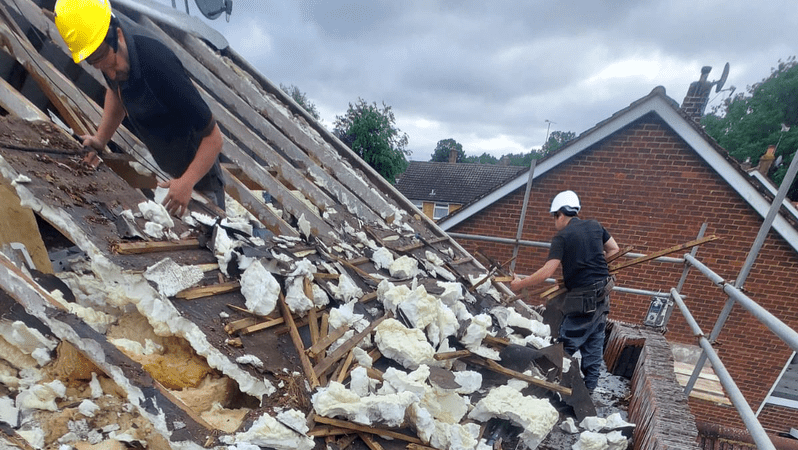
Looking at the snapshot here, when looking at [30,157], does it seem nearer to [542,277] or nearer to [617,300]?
[542,277]

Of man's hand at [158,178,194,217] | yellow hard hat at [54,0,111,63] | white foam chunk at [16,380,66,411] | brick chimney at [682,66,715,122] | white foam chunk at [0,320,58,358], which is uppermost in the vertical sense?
brick chimney at [682,66,715,122]

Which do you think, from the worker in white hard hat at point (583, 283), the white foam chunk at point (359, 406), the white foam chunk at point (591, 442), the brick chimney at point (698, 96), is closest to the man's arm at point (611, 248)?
the worker in white hard hat at point (583, 283)

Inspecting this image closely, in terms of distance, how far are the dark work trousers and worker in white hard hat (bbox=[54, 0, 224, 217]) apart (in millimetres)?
3116

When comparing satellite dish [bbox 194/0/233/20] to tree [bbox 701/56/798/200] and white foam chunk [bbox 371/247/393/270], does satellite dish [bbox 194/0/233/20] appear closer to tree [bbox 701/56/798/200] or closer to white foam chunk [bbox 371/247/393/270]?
white foam chunk [bbox 371/247/393/270]

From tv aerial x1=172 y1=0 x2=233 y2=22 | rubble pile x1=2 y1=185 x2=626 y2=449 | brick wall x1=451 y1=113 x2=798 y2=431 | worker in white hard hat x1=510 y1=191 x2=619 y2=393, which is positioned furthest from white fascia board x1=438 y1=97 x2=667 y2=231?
tv aerial x1=172 y1=0 x2=233 y2=22

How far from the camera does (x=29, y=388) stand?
1.34 meters

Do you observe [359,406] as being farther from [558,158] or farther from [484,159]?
[484,159]

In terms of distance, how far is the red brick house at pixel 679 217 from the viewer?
484 cm

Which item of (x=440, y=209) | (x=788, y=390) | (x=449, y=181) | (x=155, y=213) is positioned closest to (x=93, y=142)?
(x=155, y=213)

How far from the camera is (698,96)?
6.21 meters

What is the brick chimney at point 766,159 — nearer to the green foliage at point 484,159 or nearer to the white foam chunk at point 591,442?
the white foam chunk at point 591,442

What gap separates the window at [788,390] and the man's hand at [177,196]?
8.59 m

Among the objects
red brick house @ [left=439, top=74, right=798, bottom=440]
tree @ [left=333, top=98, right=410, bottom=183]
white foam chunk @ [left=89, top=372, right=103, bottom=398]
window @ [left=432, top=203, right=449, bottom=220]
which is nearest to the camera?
white foam chunk @ [left=89, top=372, right=103, bottom=398]

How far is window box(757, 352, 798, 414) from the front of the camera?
5.79 m
